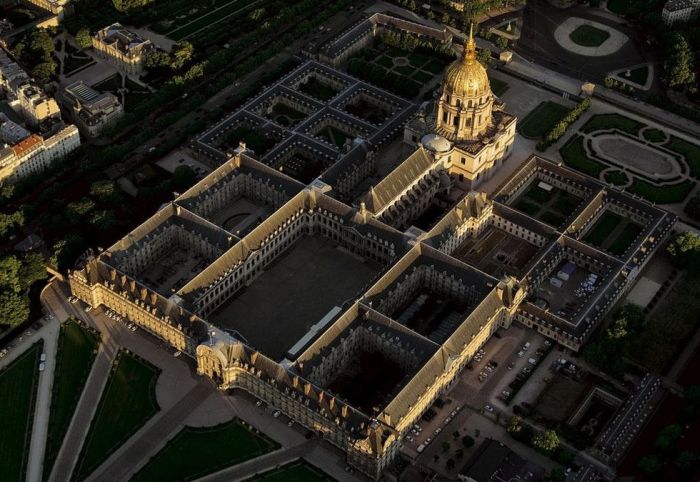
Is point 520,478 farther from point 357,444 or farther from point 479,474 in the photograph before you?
point 357,444

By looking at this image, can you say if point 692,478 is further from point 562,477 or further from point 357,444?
point 357,444

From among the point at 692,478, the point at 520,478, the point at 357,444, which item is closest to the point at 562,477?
the point at 520,478

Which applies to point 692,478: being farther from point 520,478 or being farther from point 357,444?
point 357,444

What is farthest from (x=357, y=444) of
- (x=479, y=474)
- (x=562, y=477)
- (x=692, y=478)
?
(x=692, y=478)

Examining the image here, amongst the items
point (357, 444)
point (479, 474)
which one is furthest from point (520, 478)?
point (357, 444)

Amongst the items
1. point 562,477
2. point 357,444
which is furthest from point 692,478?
point 357,444
